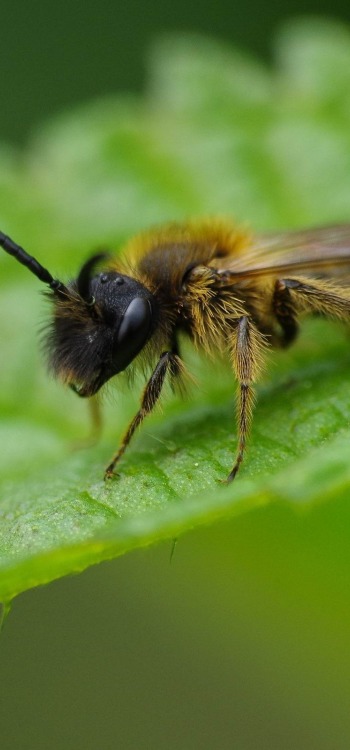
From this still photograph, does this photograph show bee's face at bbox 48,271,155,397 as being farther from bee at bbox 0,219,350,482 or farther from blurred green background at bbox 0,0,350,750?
blurred green background at bbox 0,0,350,750

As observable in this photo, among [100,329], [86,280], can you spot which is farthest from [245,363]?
[86,280]

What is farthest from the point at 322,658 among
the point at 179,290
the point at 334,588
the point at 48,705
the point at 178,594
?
the point at 48,705

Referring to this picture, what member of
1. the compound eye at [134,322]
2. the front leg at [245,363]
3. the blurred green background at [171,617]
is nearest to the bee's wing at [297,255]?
the front leg at [245,363]

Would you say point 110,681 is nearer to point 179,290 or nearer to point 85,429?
point 85,429

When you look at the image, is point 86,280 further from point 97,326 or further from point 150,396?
point 150,396

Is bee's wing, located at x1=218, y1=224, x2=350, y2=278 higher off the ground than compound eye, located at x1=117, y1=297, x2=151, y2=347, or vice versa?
bee's wing, located at x1=218, y1=224, x2=350, y2=278

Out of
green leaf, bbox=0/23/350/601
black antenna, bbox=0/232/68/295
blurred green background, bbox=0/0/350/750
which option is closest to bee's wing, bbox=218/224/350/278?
green leaf, bbox=0/23/350/601

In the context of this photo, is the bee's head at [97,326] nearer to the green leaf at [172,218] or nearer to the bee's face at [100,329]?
the bee's face at [100,329]

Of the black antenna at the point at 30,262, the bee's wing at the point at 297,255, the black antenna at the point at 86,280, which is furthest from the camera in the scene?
the bee's wing at the point at 297,255
